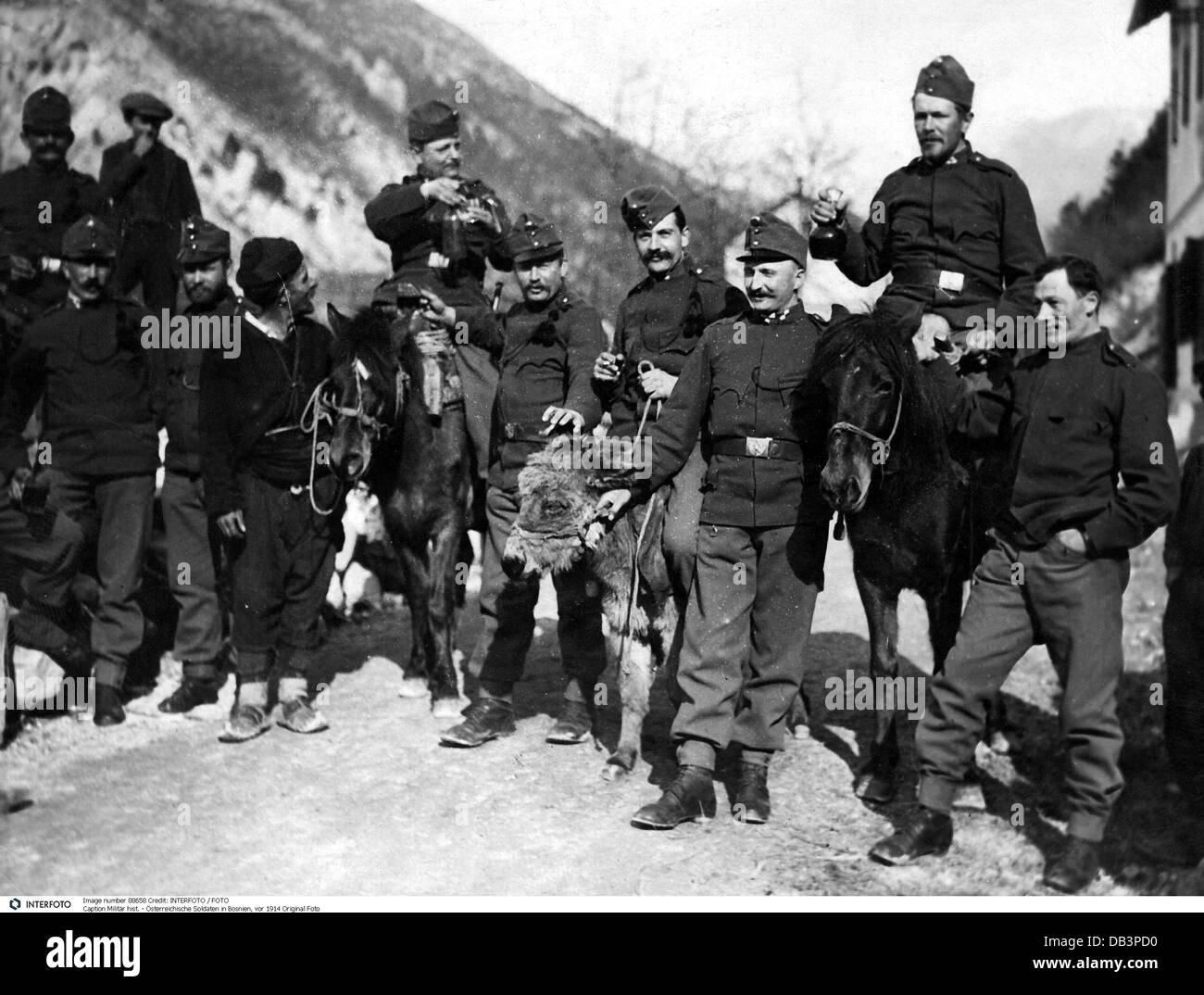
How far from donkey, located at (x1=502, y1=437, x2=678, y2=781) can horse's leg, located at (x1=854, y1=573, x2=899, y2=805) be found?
0.96 m

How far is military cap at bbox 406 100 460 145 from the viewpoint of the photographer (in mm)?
7410

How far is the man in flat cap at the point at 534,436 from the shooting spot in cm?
653

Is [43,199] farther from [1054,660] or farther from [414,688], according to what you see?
[1054,660]

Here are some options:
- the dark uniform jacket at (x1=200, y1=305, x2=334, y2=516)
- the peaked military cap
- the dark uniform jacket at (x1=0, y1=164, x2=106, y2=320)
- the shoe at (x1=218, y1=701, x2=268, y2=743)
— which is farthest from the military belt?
the dark uniform jacket at (x1=0, y1=164, x2=106, y2=320)

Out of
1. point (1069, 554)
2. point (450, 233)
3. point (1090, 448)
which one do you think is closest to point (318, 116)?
point (450, 233)

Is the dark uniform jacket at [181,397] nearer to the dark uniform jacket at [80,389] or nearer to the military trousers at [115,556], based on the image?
the dark uniform jacket at [80,389]

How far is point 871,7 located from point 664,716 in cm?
400

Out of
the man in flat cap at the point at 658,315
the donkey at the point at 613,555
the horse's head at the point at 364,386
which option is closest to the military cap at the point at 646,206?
the man in flat cap at the point at 658,315

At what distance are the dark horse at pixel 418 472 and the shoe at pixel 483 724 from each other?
424 millimetres

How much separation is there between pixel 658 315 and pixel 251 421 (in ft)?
7.71

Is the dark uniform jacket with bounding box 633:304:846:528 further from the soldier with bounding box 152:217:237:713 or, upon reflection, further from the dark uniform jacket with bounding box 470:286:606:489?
the soldier with bounding box 152:217:237:713
